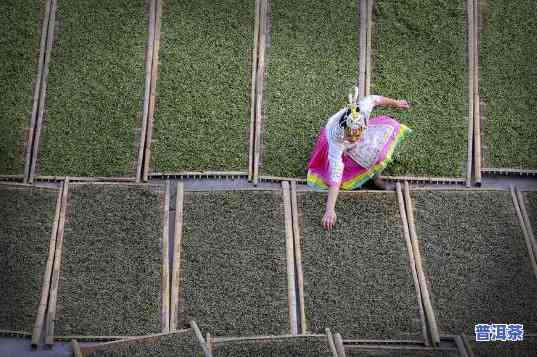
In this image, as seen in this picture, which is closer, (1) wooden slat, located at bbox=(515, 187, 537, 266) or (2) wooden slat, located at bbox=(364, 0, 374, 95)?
(1) wooden slat, located at bbox=(515, 187, 537, 266)

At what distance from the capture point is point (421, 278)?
3.83 m

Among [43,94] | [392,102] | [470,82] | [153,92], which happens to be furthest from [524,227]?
[43,94]

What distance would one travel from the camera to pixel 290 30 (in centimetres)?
436

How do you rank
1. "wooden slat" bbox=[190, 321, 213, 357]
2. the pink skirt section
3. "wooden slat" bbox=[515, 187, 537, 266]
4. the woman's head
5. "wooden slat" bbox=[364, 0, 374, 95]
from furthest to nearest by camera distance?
1. "wooden slat" bbox=[364, 0, 374, 95]
2. "wooden slat" bbox=[515, 187, 537, 266]
3. the pink skirt section
4. "wooden slat" bbox=[190, 321, 213, 357]
5. the woman's head

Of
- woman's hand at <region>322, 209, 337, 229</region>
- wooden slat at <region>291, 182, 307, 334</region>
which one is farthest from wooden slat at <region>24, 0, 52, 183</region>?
woman's hand at <region>322, 209, 337, 229</region>

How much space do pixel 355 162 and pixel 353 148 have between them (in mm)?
116

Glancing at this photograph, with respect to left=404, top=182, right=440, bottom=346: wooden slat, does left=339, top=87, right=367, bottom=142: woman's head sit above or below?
above

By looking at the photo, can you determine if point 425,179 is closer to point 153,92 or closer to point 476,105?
point 476,105

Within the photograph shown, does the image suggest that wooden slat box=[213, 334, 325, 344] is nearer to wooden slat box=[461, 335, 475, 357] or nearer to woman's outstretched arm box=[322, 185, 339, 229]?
woman's outstretched arm box=[322, 185, 339, 229]

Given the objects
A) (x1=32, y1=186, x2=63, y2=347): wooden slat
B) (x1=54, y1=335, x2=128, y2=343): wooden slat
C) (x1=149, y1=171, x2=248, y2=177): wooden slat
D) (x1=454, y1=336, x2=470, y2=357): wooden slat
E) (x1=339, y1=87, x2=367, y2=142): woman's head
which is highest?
(x1=339, y1=87, x2=367, y2=142): woman's head

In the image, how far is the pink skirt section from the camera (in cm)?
380

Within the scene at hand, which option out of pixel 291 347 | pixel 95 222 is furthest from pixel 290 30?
pixel 291 347

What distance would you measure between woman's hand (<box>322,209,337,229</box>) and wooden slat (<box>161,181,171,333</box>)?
852 millimetres

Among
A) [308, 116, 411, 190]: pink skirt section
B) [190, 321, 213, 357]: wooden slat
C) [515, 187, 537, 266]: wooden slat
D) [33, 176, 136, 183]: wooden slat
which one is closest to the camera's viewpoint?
[190, 321, 213, 357]: wooden slat
